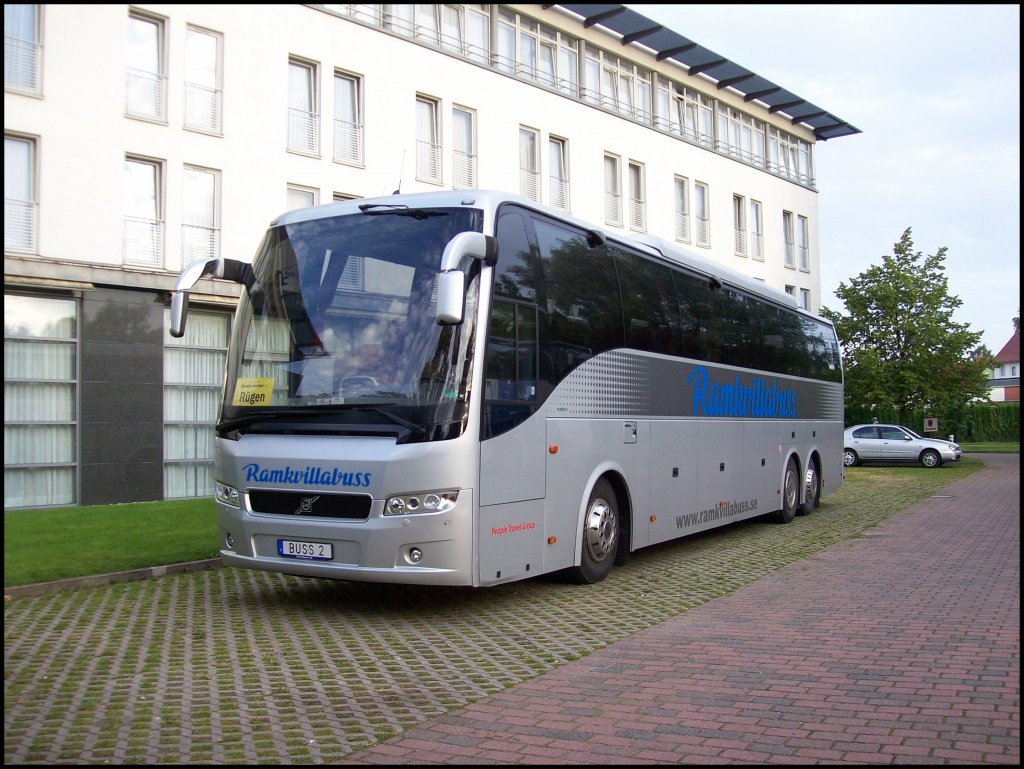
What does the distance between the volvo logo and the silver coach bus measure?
0.03m

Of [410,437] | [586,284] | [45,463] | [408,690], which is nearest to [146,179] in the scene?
[45,463]

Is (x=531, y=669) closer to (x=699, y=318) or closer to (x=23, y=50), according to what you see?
(x=699, y=318)

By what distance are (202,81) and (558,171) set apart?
1258 centimetres

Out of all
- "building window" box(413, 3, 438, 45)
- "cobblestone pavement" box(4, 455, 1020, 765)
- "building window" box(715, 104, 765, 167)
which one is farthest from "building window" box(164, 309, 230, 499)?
"building window" box(715, 104, 765, 167)

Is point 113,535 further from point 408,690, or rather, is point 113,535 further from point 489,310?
point 408,690

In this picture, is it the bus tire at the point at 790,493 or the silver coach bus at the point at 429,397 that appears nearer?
the silver coach bus at the point at 429,397

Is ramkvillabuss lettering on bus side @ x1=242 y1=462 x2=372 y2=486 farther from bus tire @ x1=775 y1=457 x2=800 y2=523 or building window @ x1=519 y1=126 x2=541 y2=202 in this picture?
building window @ x1=519 y1=126 x2=541 y2=202

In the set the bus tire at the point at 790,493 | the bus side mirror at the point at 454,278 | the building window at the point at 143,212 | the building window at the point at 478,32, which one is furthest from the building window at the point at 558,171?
the bus side mirror at the point at 454,278

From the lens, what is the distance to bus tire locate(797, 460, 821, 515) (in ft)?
58.3

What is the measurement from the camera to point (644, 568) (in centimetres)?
1159

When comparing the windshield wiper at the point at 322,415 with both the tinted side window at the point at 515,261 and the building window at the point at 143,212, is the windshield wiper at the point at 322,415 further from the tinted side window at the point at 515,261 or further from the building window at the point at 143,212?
the building window at the point at 143,212

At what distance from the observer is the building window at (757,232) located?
42656mm

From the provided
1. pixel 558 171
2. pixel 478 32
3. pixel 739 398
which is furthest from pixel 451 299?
pixel 558 171

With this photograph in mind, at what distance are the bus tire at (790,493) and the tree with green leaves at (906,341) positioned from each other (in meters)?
23.8
